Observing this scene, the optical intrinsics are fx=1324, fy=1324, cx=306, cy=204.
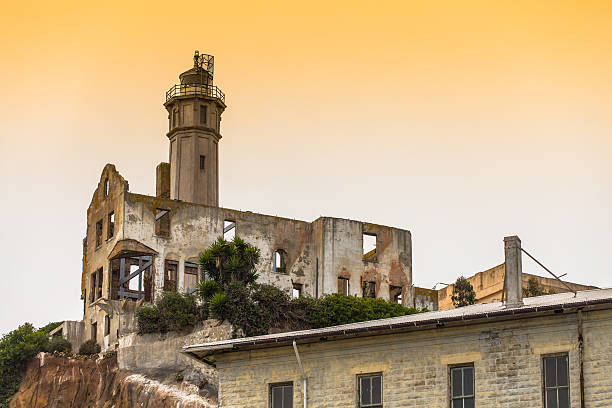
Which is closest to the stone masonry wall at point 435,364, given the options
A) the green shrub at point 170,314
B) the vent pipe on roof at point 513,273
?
the vent pipe on roof at point 513,273

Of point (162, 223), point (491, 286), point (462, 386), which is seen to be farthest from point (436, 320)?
point (491, 286)

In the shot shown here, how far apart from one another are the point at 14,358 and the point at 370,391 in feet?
108

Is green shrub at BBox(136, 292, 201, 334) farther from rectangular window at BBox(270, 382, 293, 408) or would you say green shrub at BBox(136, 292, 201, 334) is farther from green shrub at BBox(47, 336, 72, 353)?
rectangular window at BBox(270, 382, 293, 408)

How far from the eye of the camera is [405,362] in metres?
37.6

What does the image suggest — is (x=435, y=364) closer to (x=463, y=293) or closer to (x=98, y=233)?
(x=463, y=293)

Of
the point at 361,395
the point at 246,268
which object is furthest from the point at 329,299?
the point at 361,395

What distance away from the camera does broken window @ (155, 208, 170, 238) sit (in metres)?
67.4

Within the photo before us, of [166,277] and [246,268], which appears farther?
[166,277]

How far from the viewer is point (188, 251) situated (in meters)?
67.5

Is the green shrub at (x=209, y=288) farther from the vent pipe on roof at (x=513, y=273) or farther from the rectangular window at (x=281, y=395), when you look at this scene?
the vent pipe on roof at (x=513, y=273)

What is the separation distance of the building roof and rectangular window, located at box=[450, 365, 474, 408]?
1.31 m

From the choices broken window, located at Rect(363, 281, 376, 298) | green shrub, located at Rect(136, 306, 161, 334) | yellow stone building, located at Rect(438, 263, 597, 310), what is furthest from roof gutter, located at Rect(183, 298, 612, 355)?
yellow stone building, located at Rect(438, 263, 597, 310)

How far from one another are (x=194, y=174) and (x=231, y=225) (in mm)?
9178

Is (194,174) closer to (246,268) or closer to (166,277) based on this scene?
(166,277)
